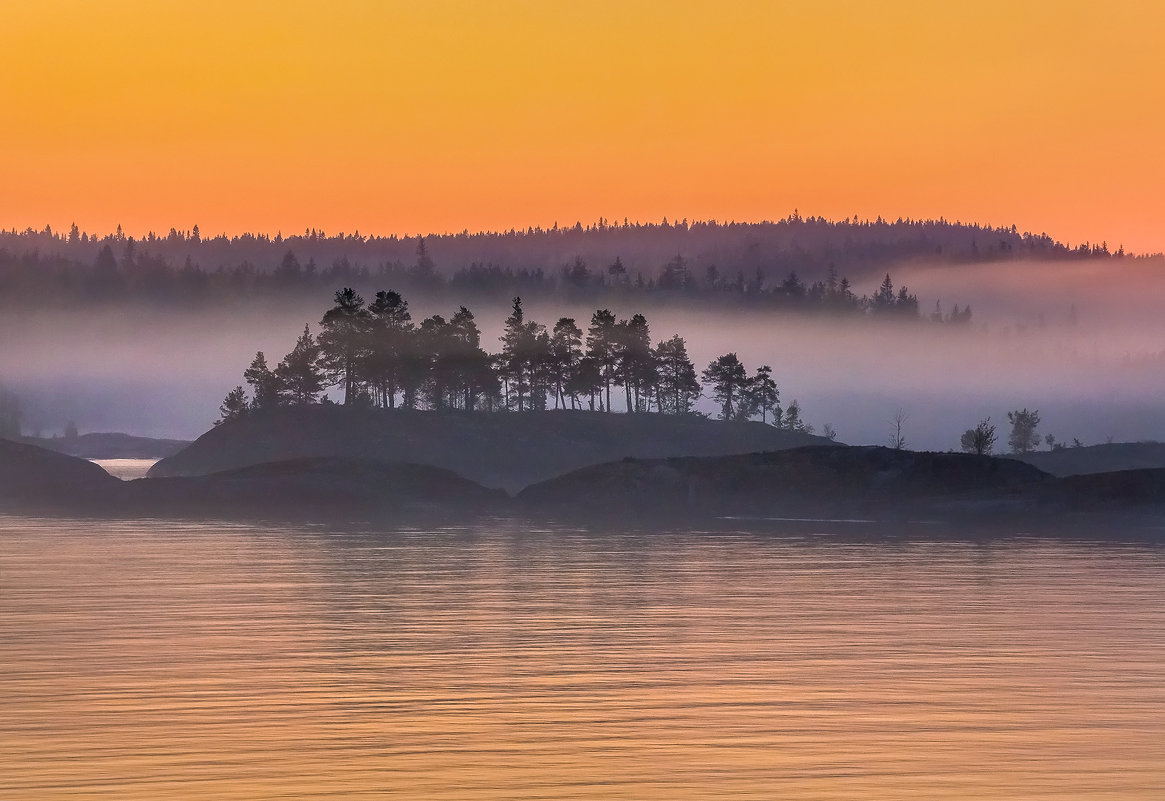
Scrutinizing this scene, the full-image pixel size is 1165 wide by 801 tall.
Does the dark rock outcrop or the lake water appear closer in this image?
the lake water

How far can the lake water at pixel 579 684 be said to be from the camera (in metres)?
27.2

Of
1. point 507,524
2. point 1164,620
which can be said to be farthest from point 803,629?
point 507,524

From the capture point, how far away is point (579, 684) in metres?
37.6

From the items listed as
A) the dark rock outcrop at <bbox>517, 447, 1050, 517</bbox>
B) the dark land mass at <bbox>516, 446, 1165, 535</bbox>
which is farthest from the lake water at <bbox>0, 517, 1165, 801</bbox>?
the dark rock outcrop at <bbox>517, 447, 1050, 517</bbox>

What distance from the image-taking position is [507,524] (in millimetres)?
131000

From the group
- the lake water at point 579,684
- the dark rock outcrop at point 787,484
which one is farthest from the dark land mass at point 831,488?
the lake water at point 579,684

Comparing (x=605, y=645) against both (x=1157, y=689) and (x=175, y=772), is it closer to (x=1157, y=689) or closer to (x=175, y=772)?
(x=1157, y=689)

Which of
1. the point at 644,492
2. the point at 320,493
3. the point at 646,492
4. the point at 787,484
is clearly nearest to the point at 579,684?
Result: the point at 787,484

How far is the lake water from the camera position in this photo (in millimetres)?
27234

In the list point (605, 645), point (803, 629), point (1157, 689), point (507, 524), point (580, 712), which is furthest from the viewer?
point (507, 524)

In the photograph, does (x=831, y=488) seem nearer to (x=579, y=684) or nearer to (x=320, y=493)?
(x=320, y=493)

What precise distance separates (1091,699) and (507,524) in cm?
9690

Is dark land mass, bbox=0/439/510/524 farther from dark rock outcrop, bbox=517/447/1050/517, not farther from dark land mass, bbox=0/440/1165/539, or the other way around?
dark rock outcrop, bbox=517/447/1050/517

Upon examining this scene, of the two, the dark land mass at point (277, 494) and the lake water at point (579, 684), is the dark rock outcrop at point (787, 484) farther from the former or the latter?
the lake water at point (579, 684)
